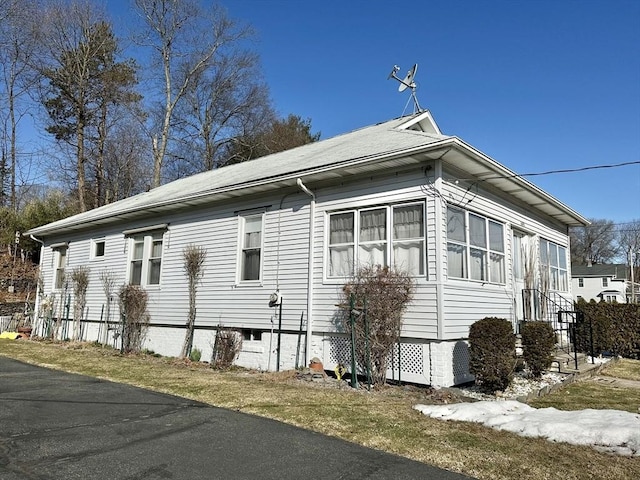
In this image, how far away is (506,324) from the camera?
7121mm

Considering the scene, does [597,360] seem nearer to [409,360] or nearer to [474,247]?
[474,247]

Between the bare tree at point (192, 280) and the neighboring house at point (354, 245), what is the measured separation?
0.58 feet

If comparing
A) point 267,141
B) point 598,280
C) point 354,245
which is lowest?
point 354,245

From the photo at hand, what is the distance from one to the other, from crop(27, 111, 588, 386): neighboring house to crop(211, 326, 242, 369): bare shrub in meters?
0.21

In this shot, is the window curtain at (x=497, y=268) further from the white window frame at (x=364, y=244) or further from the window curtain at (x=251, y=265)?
the window curtain at (x=251, y=265)

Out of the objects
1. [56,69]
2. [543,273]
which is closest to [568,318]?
[543,273]

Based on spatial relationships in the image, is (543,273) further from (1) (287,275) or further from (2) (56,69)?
(2) (56,69)

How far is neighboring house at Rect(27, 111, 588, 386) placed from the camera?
793 cm

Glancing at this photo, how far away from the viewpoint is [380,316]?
7.78 m

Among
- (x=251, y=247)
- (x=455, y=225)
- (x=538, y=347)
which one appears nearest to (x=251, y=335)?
(x=251, y=247)

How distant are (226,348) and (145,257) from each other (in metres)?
4.46

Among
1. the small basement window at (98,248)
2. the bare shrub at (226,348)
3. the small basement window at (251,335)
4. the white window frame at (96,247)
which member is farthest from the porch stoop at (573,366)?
the small basement window at (98,248)

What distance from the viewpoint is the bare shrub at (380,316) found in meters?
7.75

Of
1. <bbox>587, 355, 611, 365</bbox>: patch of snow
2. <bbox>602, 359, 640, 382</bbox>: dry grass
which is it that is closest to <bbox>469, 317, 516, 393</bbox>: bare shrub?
<bbox>602, 359, 640, 382</bbox>: dry grass
